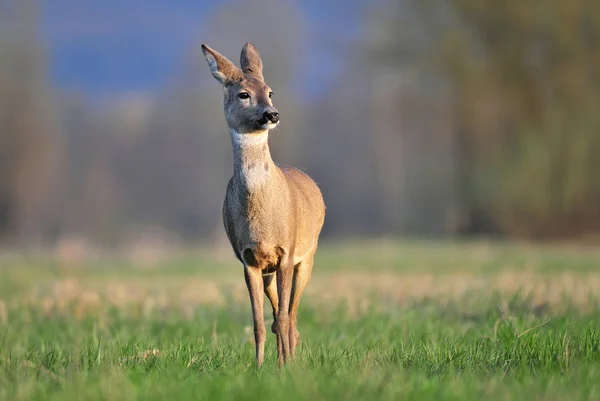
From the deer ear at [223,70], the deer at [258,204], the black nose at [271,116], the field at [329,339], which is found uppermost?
the deer ear at [223,70]

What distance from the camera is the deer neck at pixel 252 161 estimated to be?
6.05 metres

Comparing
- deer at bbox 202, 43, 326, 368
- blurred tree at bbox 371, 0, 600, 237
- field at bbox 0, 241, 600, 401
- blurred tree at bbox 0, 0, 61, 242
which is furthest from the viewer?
blurred tree at bbox 0, 0, 61, 242

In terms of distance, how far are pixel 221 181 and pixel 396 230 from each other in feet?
27.9

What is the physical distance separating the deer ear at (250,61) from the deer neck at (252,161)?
61 cm

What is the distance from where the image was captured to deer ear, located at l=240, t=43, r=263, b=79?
6.50 m

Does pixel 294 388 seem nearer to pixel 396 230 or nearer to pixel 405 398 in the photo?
pixel 405 398

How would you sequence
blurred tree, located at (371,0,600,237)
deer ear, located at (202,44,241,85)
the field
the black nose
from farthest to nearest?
blurred tree, located at (371,0,600,237), deer ear, located at (202,44,241,85), the black nose, the field

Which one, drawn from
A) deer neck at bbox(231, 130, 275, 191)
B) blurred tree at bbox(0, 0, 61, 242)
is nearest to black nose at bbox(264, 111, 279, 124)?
deer neck at bbox(231, 130, 275, 191)

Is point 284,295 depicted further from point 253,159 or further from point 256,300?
point 253,159

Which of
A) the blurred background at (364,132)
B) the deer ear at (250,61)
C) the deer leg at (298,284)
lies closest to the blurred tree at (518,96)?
the blurred background at (364,132)

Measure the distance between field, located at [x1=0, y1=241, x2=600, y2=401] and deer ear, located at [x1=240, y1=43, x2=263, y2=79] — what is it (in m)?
1.98

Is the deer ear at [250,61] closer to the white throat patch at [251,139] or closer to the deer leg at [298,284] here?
the white throat patch at [251,139]

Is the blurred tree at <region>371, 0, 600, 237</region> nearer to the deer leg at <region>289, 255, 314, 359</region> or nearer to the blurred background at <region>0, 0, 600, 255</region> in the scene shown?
the blurred background at <region>0, 0, 600, 255</region>

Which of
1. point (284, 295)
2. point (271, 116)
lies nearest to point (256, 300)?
point (284, 295)
